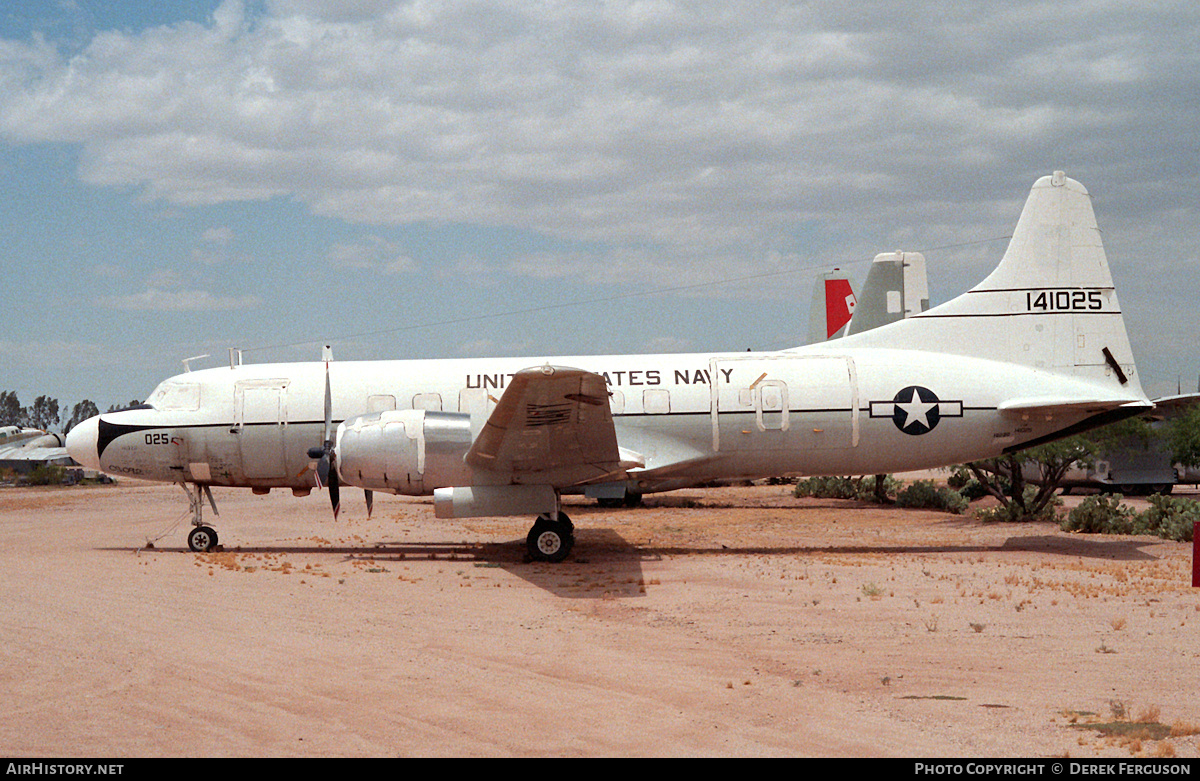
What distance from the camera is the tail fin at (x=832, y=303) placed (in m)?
32.5

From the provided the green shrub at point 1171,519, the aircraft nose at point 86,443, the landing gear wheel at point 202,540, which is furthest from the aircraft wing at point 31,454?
the green shrub at point 1171,519

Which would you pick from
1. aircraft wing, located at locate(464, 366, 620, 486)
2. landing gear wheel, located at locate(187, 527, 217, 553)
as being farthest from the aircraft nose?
aircraft wing, located at locate(464, 366, 620, 486)

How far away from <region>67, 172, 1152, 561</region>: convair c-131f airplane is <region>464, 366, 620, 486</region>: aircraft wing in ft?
0.47

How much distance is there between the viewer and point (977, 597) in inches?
474

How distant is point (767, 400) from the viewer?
54.5ft

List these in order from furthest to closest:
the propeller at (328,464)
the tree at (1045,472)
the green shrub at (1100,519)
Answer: the tree at (1045,472) < the green shrub at (1100,519) < the propeller at (328,464)

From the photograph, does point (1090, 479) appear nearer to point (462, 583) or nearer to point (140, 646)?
point (462, 583)

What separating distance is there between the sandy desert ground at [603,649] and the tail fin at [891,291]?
9263mm

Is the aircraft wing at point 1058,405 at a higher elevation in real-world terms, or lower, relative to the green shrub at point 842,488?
higher

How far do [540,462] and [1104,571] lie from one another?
8853 mm

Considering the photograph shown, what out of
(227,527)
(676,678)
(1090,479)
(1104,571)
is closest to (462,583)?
(676,678)

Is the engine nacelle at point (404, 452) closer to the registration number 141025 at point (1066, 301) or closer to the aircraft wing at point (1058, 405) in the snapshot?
the aircraft wing at point (1058, 405)

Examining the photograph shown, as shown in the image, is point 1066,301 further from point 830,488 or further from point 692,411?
point 830,488

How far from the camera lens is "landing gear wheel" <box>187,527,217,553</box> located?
17422 millimetres
